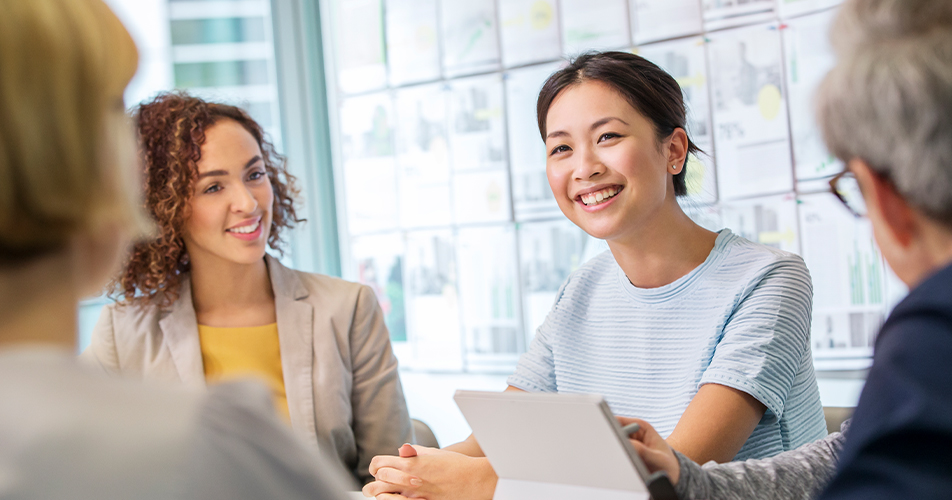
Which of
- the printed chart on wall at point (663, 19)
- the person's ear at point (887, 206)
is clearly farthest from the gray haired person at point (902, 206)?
the printed chart on wall at point (663, 19)

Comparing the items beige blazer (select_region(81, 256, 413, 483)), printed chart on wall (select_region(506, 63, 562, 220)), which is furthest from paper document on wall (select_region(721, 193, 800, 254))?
beige blazer (select_region(81, 256, 413, 483))

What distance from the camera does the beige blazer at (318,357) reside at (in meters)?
1.94

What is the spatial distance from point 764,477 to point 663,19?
72.7 inches

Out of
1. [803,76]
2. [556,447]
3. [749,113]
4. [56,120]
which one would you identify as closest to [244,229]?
[556,447]

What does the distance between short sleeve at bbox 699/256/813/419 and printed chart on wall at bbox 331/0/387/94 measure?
2.12 meters

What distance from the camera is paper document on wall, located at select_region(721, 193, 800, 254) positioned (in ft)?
7.77

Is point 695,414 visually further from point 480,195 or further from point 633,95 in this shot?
point 480,195

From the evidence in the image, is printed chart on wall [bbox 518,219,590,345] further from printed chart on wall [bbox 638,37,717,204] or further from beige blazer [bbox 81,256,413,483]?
beige blazer [bbox 81,256,413,483]

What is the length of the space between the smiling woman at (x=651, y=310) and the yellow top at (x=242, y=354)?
68cm

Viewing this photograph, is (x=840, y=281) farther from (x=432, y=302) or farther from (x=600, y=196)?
(x=432, y=302)

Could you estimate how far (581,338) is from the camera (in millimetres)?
1670

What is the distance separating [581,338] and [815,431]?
1.72 ft

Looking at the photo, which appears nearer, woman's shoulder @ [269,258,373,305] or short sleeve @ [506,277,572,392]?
short sleeve @ [506,277,572,392]

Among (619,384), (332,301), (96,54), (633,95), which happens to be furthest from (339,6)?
(96,54)
